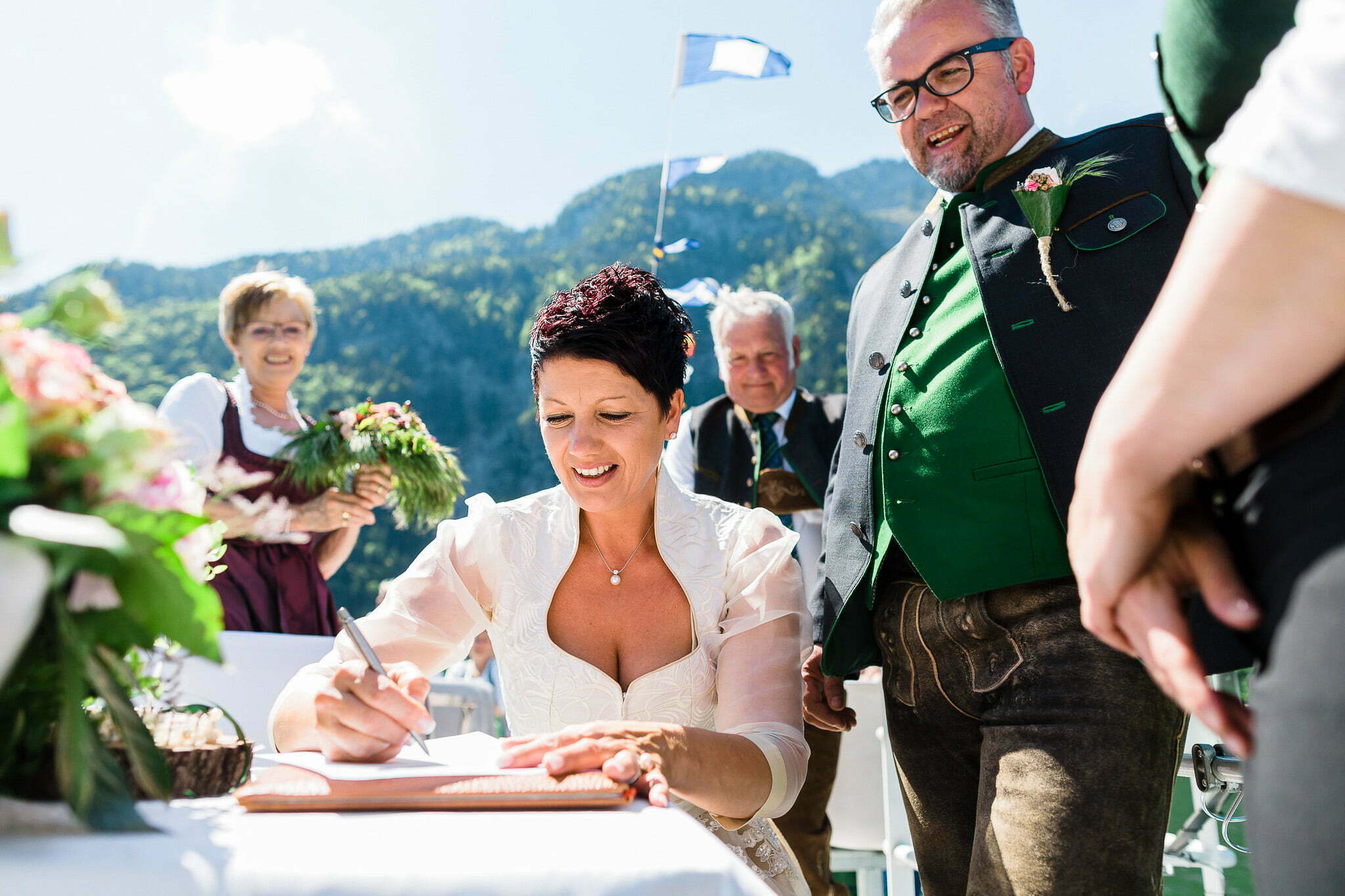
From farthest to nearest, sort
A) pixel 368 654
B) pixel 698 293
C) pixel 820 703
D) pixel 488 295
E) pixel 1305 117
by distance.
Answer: pixel 488 295, pixel 698 293, pixel 820 703, pixel 368 654, pixel 1305 117

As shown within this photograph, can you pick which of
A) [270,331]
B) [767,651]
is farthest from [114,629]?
[270,331]

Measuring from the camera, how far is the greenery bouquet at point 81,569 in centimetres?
90

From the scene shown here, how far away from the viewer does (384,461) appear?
3691mm

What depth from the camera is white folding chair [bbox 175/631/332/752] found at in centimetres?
315

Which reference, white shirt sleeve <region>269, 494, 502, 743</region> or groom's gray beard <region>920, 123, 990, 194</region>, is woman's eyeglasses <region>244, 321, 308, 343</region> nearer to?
white shirt sleeve <region>269, 494, 502, 743</region>

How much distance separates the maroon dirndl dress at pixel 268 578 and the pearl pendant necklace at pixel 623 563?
1.69 m

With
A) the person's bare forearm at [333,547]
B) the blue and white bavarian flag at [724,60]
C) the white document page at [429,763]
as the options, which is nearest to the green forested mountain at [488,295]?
the blue and white bavarian flag at [724,60]

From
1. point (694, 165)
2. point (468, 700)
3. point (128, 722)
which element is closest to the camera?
point (128, 722)

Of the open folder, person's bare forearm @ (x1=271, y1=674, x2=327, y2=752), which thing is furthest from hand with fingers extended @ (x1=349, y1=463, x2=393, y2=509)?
the open folder

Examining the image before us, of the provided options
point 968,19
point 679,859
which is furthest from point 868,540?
point 679,859

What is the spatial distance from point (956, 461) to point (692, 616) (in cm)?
64

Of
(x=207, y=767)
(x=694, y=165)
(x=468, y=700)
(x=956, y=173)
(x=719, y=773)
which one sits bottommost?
(x=468, y=700)

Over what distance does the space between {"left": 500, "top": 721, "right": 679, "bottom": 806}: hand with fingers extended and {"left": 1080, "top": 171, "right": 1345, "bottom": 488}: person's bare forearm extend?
Answer: 0.65 m

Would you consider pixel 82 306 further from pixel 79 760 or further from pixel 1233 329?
pixel 1233 329
